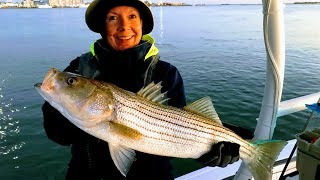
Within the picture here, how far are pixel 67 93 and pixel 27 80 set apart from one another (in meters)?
17.4

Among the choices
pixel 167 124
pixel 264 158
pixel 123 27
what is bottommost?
pixel 264 158

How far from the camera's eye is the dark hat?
351 centimetres

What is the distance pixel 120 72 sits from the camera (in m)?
3.61

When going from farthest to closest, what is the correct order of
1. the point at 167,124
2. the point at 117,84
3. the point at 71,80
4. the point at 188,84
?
the point at 188,84, the point at 117,84, the point at 167,124, the point at 71,80

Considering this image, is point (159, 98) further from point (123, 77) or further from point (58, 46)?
point (58, 46)

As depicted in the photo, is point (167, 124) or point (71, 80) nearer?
point (71, 80)

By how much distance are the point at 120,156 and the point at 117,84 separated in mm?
1049

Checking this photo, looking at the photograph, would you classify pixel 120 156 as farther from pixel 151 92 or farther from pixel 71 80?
pixel 71 80

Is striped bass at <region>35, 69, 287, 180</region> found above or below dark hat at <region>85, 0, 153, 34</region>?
below

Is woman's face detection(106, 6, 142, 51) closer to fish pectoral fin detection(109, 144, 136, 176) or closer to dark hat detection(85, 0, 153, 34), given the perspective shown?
dark hat detection(85, 0, 153, 34)

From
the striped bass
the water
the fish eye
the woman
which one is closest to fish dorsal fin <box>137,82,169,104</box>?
the striped bass

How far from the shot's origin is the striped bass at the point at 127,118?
272 centimetres

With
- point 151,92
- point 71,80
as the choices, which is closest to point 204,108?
point 151,92

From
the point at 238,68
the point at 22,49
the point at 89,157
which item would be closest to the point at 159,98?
the point at 89,157
